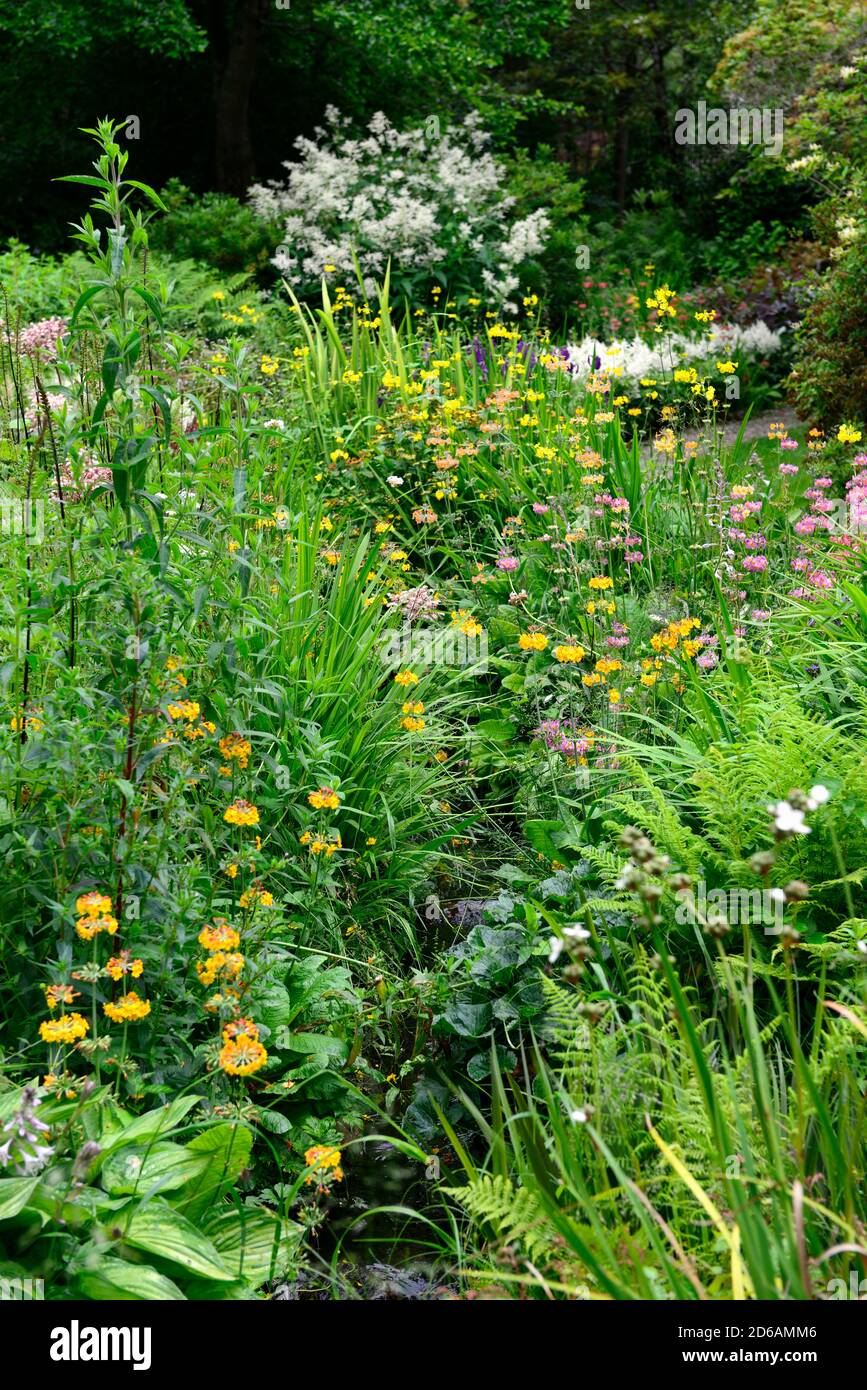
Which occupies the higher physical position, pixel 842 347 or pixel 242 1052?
pixel 842 347

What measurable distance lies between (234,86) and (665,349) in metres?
6.62

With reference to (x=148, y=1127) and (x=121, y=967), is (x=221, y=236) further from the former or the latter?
(x=148, y=1127)

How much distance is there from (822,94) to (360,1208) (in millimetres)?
8625

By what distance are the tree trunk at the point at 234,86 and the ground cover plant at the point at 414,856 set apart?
8.75m

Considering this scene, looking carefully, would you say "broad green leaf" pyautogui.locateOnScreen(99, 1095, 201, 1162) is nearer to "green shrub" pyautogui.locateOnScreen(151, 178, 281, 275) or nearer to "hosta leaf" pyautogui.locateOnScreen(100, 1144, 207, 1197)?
"hosta leaf" pyautogui.locateOnScreen(100, 1144, 207, 1197)

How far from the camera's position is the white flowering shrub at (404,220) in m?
9.26

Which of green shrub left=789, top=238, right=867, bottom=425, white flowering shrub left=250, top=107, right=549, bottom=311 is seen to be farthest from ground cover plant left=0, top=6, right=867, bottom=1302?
white flowering shrub left=250, top=107, right=549, bottom=311

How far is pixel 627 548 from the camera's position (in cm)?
464

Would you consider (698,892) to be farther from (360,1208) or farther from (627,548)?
(627,548)

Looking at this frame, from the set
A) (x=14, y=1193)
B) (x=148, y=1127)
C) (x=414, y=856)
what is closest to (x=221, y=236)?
(x=414, y=856)

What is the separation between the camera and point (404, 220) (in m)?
9.19

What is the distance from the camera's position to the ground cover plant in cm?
201

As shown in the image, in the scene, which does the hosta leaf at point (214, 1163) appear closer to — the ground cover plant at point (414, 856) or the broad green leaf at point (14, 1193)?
the ground cover plant at point (414, 856)

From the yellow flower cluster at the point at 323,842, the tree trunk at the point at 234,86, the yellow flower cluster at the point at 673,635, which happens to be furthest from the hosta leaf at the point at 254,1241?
the tree trunk at the point at 234,86
